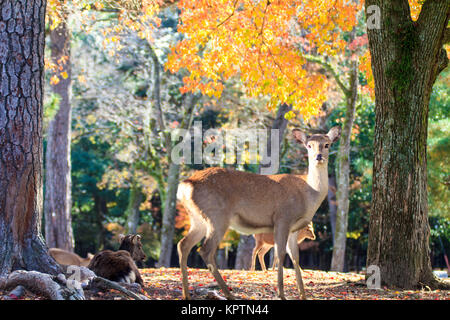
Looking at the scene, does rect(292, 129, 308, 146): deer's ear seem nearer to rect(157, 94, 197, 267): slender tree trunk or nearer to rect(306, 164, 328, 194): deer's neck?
rect(306, 164, 328, 194): deer's neck

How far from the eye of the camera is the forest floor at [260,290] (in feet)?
23.2

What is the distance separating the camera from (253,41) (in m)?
12.1

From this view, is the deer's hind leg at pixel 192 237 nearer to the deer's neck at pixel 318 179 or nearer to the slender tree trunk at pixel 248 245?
the deer's neck at pixel 318 179

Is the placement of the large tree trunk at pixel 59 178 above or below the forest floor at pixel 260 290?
above

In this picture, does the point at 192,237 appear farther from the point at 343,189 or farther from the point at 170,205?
the point at 170,205

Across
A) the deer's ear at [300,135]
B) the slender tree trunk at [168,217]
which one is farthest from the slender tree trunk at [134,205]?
the deer's ear at [300,135]

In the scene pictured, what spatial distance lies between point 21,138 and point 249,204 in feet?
8.93

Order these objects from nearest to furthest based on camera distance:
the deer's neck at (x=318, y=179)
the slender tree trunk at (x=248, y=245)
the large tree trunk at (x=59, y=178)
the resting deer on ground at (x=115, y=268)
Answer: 1. the deer's neck at (x=318, y=179)
2. the resting deer on ground at (x=115, y=268)
3. the large tree trunk at (x=59, y=178)
4. the slender tree trunk at (x=248, y=245)

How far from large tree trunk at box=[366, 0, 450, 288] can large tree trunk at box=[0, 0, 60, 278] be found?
14.2 ft

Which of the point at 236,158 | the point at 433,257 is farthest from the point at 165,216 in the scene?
the point at 433,257

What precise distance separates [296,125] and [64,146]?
385 inches

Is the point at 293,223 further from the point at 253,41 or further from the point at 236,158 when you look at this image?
the point at 236,158

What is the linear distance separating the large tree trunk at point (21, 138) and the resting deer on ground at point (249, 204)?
1.68 metres

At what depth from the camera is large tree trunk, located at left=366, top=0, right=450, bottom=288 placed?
8.22 metres
